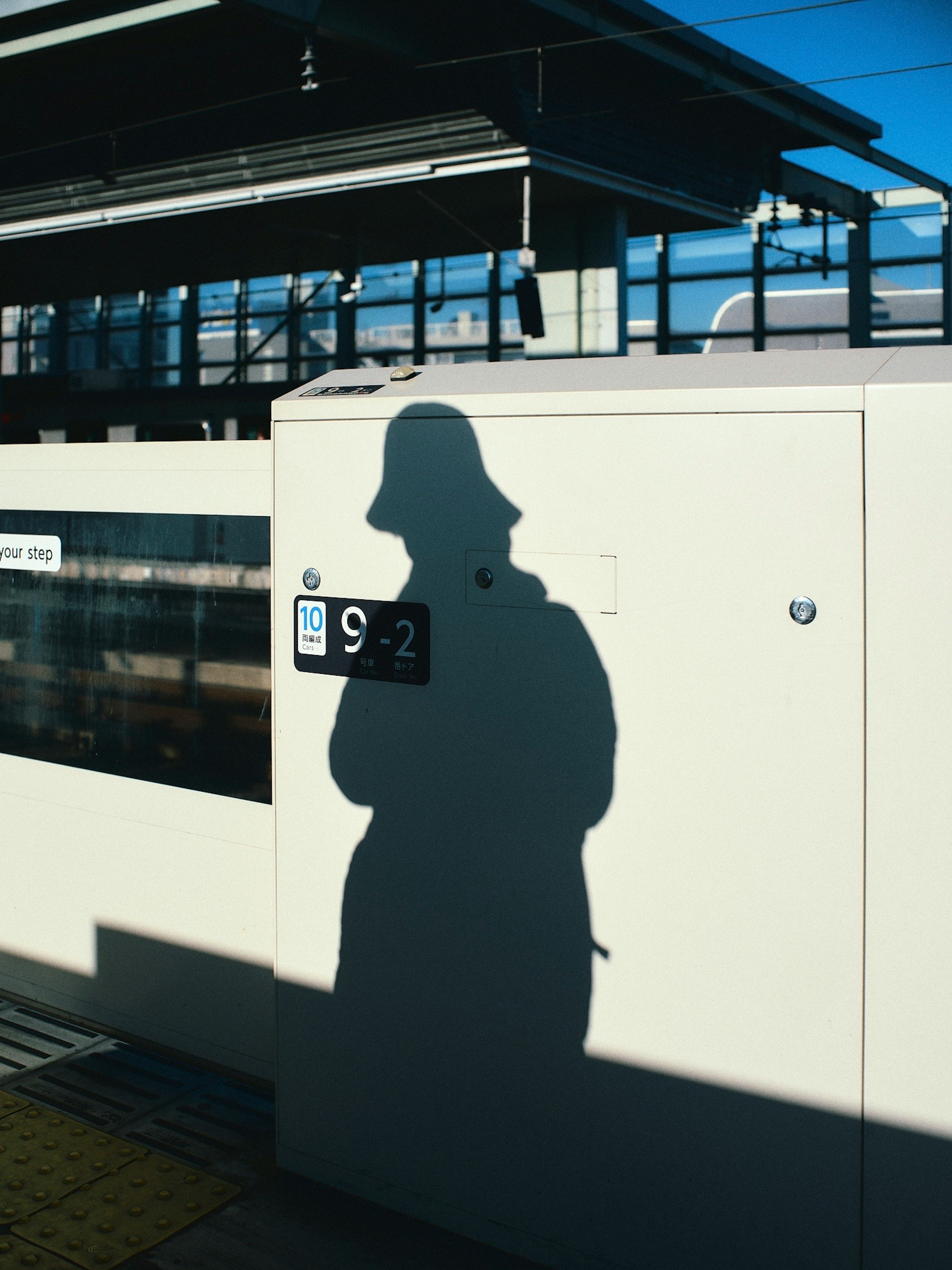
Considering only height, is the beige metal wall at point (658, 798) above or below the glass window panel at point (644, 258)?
below

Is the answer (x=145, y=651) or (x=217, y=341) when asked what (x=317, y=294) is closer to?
(x=217, y=341)

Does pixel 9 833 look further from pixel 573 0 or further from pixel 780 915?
pixel 573 0

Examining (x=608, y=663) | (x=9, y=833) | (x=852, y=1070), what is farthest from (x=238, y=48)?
(x=852, y=1070)

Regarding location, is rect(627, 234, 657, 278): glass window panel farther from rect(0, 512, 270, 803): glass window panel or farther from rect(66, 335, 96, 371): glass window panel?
rect(0, 512, 270, 803): glass window panel

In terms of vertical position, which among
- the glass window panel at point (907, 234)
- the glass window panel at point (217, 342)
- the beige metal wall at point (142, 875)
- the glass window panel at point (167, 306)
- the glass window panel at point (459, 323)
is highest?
the glass window panel at point (167, 306)

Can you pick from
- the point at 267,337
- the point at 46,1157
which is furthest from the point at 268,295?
the point at 46,1157

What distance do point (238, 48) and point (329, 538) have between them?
31.5 ft

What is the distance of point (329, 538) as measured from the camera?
2.46m

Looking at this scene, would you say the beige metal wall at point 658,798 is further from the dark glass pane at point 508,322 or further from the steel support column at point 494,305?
the steel support column at point 494,305

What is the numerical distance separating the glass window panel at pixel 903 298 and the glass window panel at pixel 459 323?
21.8 ft

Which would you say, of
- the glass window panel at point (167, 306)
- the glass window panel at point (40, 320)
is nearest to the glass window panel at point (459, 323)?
the glass window panel at point (167, 306)

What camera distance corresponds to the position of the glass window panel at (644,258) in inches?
739

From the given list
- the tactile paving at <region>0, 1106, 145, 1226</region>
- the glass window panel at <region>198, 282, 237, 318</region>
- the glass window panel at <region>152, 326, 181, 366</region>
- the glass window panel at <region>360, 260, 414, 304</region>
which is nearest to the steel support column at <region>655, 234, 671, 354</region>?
the glass window panel at <region>360, 260, 414, 304</region>

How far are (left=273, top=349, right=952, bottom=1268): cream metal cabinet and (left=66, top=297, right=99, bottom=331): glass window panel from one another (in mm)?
26274
